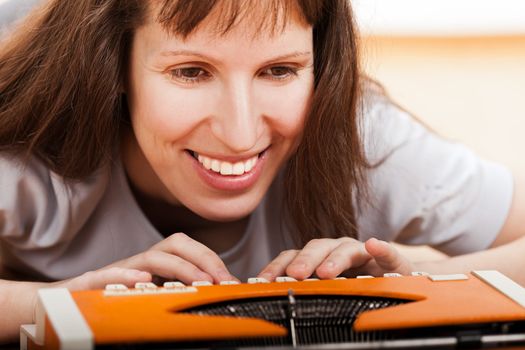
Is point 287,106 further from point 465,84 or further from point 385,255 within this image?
point 465,84

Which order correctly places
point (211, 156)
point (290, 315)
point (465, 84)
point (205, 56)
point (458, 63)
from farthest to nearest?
point (458, 63)
point (465, 84)
point (211, 156)
point (205, 56)
point (290, 315)

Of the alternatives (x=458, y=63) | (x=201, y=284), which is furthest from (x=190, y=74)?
(x=458, y=63)

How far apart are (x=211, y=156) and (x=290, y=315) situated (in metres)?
0.37

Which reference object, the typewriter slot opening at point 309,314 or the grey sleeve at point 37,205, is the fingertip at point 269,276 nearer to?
the typewriter slot opening at point 309,314

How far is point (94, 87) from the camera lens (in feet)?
3.97

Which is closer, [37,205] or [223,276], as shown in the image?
[223,276]

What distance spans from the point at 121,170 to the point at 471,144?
1.56m

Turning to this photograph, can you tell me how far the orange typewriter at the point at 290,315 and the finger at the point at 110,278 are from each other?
0.07m

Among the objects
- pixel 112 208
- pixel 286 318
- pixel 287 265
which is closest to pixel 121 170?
pixel 112 208

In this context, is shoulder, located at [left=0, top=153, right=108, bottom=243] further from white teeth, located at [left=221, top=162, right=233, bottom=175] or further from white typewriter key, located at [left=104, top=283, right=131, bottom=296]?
white typewriter key, located at [left=104, top=283, right=131, bottom=296]

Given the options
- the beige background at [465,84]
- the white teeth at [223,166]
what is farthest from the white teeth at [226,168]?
the beige background at [465,84]

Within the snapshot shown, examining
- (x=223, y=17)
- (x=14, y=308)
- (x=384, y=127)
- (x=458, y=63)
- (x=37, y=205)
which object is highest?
(x=458, y=63)

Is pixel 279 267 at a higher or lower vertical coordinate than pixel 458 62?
lower

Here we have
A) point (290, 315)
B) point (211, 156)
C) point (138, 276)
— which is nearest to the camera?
point (290, 315)
